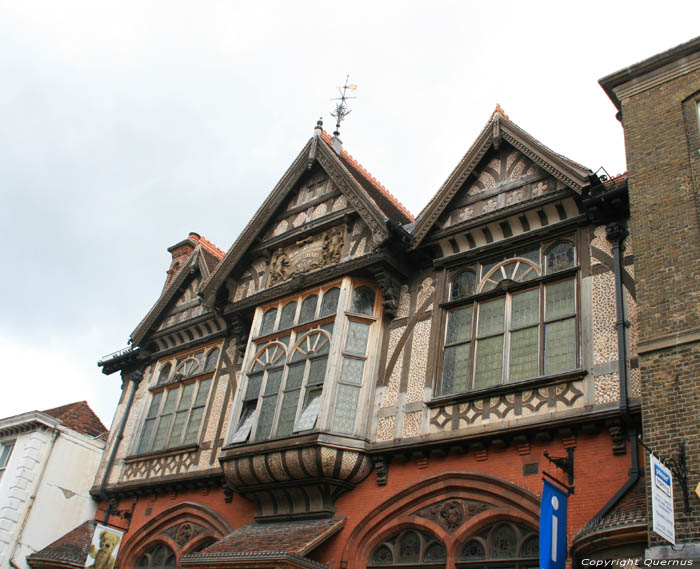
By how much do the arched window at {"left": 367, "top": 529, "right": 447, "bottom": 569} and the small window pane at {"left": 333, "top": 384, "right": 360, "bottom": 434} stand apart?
2.11 metres

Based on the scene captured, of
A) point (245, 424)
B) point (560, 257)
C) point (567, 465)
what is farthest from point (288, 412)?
point (560, 257)

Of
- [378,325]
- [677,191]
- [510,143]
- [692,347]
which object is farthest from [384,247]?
[692,347]

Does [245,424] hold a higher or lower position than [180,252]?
lower

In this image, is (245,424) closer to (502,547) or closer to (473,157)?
(502,547)

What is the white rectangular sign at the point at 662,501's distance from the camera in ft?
28.1

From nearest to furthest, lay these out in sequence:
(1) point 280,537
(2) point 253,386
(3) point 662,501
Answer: (3) point 662,501 → (1) point 280,537 → (2) point 253,386

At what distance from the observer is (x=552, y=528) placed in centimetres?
997

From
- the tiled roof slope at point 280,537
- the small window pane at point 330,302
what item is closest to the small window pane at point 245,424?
the tiled roof slope at point 280,537

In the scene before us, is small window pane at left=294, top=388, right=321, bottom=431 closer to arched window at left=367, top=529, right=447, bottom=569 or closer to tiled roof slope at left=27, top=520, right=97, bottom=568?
arched window at left=367, top=529, right=447, bottom=569

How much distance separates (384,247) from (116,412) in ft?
32.0

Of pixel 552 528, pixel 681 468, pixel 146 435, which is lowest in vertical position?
pixel 552 528

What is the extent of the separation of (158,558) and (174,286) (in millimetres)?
7231

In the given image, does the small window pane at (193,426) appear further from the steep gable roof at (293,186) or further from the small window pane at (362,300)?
the small window pane at (362,300)

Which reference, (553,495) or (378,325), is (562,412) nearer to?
(553,495)
